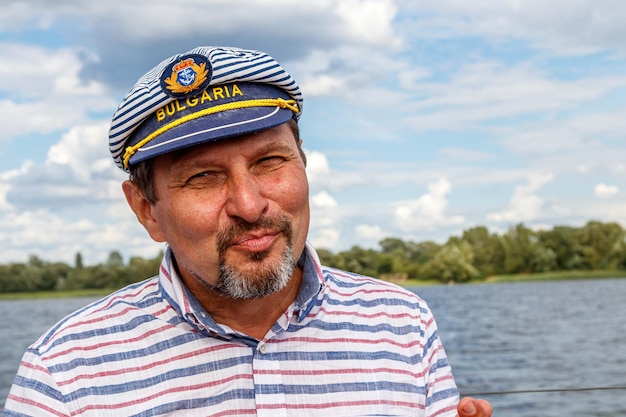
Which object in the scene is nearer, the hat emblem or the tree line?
the hat emblem

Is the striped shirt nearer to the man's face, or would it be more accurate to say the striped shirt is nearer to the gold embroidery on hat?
the man's face

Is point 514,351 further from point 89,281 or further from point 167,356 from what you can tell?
point 89,281

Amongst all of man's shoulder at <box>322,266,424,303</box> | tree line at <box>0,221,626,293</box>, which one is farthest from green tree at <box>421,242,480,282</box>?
man's shoulder at <box>322,266,424,303</box>

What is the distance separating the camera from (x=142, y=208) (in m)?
2.14

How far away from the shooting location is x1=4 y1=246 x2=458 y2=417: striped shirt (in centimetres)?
199

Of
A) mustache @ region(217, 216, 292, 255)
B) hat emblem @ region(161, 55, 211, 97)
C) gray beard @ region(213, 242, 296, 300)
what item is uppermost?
hat emblem @ region(161, 55, 211, 97)

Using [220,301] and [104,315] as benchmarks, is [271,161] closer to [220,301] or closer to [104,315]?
[220,301]

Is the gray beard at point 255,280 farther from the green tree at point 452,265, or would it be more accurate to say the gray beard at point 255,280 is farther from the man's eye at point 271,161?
the green tree at point 452,265

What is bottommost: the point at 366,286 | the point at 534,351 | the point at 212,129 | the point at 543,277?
the point at 534,351

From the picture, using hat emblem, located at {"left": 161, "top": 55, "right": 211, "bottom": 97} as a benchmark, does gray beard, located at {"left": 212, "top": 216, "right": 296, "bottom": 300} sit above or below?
below

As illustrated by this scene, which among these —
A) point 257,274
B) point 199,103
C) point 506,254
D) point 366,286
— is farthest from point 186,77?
point 506,254

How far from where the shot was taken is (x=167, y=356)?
6.72ft

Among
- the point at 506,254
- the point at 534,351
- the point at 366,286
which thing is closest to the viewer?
the point at 366,286

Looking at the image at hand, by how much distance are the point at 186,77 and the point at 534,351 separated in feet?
101
